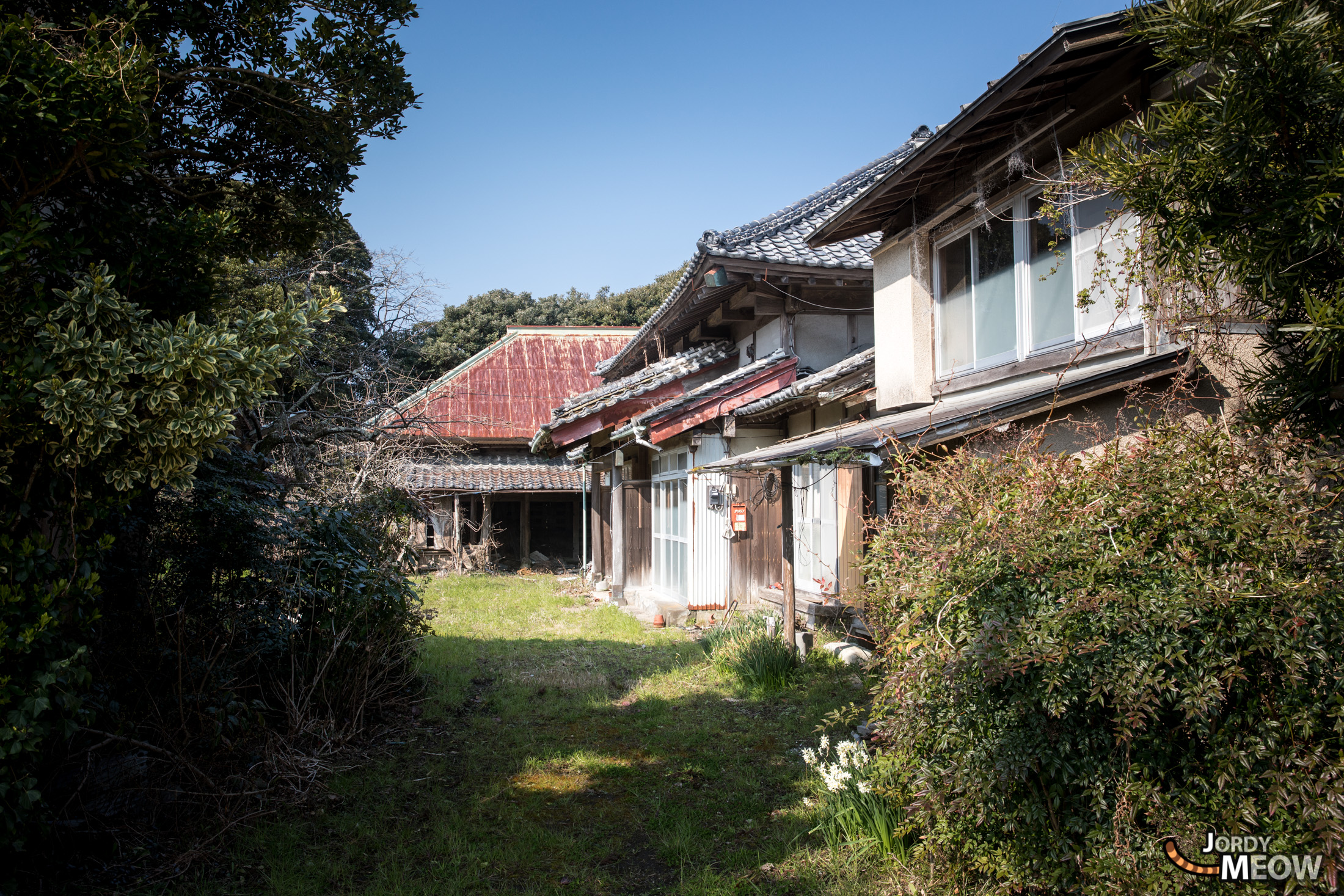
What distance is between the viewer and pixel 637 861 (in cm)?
432

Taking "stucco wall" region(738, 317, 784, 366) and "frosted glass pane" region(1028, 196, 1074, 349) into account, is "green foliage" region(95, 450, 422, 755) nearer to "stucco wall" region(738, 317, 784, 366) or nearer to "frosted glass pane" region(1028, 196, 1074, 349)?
"frosted glass pane" region(1028, 196, 1074, 349)

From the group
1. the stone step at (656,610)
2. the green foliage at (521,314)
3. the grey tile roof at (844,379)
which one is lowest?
the stone step at (656,610)

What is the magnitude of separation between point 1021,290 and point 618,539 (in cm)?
995

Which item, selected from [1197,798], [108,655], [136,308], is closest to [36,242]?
[136,308]

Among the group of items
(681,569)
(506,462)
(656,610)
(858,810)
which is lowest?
(656,610)

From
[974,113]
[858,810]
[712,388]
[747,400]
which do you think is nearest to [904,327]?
[974,113]

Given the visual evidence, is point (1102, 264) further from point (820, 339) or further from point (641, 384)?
point (641, 384)

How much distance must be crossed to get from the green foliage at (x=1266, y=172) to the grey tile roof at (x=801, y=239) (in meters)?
4.25

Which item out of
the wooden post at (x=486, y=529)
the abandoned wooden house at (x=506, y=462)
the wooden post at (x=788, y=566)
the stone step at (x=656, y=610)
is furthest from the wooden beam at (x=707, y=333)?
the wooden post at (x=486, y=529)

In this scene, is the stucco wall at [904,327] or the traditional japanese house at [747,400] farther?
the traditional japanese house at [747,400]

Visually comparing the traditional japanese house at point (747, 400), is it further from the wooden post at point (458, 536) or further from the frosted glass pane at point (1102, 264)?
the wooden post at point (458, 536)

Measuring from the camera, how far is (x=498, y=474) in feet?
67.0

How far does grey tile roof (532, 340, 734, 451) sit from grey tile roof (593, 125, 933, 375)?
0.97m

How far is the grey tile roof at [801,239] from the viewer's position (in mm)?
9875
